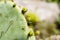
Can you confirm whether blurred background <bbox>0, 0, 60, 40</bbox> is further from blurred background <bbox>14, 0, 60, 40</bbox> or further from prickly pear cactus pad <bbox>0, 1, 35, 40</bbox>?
prickly pear cactus pad <bbox>0, 1, 35, 40</bbox>

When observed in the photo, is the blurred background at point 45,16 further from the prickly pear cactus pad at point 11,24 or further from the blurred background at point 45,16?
the prickly pear cactus pad at point 11,24

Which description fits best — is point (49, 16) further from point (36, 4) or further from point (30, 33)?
point (30, 33)

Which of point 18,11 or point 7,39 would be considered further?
point 18,11

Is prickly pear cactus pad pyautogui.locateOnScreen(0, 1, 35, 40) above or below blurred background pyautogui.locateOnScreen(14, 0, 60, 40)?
above

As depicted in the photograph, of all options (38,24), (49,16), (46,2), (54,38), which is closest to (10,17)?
(54,38)

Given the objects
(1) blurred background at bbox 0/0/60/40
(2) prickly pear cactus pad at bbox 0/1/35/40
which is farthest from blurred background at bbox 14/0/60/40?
(2) prickly pear cactus pad at bbox 0/1/35/40

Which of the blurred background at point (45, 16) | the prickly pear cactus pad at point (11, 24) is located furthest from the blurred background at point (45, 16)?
the prickly pear cactus pad at point (11, 24)

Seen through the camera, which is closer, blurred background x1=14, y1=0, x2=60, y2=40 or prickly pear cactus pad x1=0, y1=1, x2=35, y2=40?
prickly pear cactus pad x1=0, y1=1, x2=35, y2=40

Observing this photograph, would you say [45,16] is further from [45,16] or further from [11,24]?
[11,24]
